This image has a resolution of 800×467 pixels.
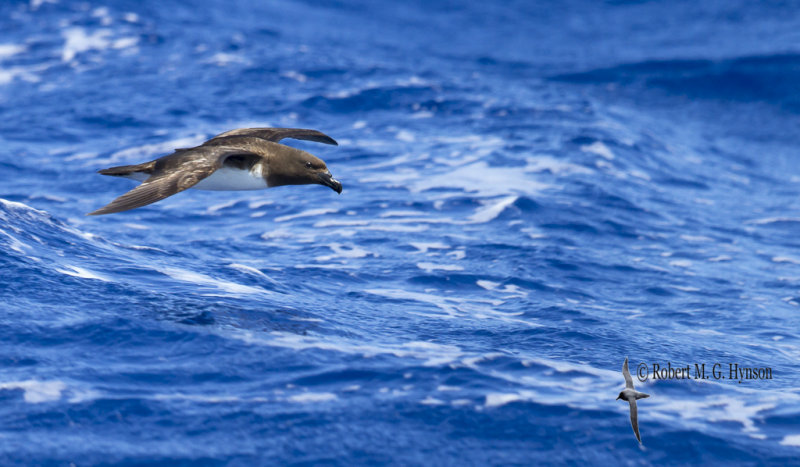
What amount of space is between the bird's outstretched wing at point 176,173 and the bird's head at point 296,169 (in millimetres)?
350

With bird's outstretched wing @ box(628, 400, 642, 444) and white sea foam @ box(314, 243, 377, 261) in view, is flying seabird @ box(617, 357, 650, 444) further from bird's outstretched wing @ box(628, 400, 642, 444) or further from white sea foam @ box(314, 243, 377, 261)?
white sea foam @ box(314, 243, 377, 261)

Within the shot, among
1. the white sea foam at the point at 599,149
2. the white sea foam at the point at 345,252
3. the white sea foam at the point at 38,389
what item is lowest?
the white sea foam at the point at 38,389

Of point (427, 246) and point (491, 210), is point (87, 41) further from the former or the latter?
point (427, 246)

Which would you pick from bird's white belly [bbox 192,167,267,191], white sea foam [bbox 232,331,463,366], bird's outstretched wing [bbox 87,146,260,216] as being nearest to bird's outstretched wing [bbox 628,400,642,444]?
white sea foam [bbox 232,331,463,366]

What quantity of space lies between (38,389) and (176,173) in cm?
269

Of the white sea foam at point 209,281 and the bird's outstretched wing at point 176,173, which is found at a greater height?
the bird's outstretched wing at point 176,173

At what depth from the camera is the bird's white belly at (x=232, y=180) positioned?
10.1 metres

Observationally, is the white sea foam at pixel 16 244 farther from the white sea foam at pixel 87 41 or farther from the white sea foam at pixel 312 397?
the white sea foam at pixel 87 41

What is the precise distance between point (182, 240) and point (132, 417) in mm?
6300

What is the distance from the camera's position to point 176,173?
911 cm

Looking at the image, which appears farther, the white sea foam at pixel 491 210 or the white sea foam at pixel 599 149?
the white sea foam at pixel 599 149

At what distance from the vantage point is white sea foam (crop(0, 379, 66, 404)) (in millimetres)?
7211

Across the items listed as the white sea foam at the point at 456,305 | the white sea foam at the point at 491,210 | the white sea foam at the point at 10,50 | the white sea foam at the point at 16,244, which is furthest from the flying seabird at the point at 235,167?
the white sea foam at the point at 10,50

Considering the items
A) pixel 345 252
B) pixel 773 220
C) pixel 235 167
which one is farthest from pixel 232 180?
pixel 773 220
